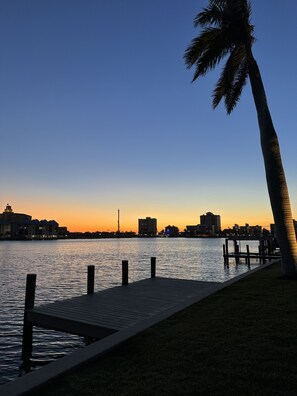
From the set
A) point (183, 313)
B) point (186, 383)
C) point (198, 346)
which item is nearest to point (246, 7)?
point (183, 313)

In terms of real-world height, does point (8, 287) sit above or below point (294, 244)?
below

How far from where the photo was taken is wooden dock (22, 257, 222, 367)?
9672 millimetres

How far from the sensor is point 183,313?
920 centimetres

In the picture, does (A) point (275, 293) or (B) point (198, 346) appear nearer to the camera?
(B) point (198, 346)

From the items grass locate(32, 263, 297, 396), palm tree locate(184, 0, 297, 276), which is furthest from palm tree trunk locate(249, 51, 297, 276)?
grass locate(32, 263, 297, 396)

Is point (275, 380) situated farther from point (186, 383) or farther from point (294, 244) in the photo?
point (294, 244)

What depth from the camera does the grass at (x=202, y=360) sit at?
4.55 m

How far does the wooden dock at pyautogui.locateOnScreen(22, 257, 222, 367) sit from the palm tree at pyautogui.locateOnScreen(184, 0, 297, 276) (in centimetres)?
432

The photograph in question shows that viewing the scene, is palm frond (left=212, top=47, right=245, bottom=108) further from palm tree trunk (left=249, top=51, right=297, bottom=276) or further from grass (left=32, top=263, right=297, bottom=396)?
grass (left=32, top=263, right=297, bottom=396)

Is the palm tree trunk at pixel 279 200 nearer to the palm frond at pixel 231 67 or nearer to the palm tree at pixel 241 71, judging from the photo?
the palm tree at pixel 241 71

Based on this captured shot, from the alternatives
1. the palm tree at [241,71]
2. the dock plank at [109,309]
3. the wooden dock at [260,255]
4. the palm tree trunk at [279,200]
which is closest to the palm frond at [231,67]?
the palm tree at [241,71]

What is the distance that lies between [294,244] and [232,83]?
29.5 feet

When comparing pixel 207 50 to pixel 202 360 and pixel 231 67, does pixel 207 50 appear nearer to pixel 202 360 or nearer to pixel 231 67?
pixel 231 67

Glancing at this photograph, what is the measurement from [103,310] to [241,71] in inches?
552
